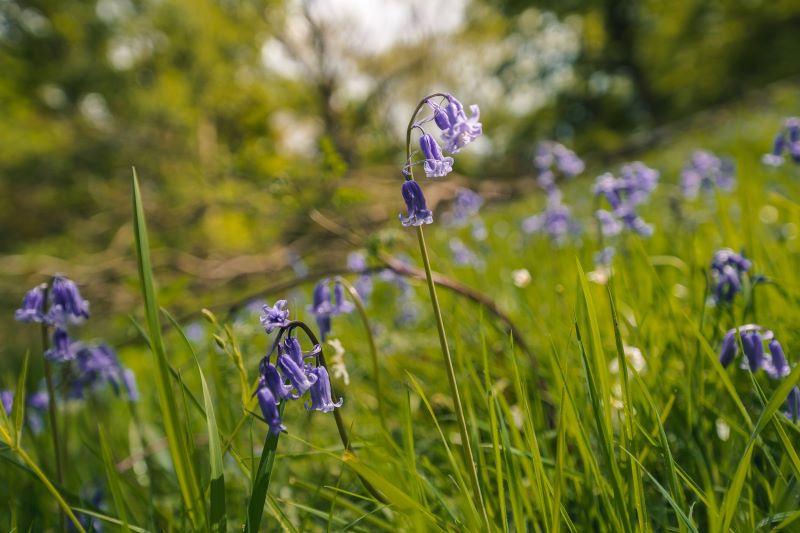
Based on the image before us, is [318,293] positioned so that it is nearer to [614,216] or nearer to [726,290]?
[726,290]

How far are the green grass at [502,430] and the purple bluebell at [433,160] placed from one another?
1.07 ft

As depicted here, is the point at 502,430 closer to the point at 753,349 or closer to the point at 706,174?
the point at 753,349

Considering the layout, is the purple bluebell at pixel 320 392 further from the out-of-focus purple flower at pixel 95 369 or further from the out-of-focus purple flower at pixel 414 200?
the out-of-focus purple flower at pixel 95 369

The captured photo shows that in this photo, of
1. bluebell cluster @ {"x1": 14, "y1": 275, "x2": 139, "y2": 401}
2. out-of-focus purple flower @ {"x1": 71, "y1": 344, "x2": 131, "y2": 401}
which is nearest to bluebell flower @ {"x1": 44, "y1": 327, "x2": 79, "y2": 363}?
bluebell cluster @ {"x1": 14, "y1": 275, "x2": 139, "y2": 401}

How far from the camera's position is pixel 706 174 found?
344 cm

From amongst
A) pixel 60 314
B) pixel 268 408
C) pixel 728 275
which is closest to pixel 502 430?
pixel 268 408

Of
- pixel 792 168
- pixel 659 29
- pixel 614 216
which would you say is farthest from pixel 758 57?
pixel 614 216

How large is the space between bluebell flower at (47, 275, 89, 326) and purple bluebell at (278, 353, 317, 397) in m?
0.84

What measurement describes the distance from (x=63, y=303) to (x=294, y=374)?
0.88 m

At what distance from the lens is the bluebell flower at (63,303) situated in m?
1.57

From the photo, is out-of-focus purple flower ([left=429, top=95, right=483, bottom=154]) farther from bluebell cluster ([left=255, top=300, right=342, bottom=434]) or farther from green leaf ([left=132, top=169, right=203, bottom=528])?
green leaf ([left=132, top=169, right=203, bottom=528])

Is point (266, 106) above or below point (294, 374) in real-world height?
above

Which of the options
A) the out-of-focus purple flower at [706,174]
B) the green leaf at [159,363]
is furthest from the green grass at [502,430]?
the out-of-focus purple flower at [706,174]

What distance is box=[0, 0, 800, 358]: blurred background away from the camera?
7.02m
